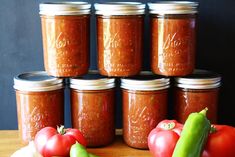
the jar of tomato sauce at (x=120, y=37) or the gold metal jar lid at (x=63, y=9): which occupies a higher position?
the gold metal jar lid at (x=63, y=9)

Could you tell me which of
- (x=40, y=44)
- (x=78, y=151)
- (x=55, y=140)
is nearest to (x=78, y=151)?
(x=78, y=151)

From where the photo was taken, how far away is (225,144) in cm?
86

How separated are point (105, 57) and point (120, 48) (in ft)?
0.15

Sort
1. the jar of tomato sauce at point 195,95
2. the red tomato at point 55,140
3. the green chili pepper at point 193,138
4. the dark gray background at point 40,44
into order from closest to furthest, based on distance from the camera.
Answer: the green chili pepper at point 193,138
the red tomato at point 55,140
the jar of tomato sauce at point 195,95
the dark gray background at point 40,44

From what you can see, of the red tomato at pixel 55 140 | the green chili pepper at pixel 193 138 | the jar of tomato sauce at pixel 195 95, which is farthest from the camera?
the jar of tomato sauce at pixel 195 95

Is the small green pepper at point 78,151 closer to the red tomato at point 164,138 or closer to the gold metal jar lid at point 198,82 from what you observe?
the red tomato at point 164,138

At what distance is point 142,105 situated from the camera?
989 mm

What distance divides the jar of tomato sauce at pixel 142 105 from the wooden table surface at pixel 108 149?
20 mm

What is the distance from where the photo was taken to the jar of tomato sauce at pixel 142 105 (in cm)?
98

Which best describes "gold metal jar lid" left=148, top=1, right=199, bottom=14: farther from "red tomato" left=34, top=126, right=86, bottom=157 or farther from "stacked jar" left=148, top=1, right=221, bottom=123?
"red tomato" left=34, top=126, right=86, bottom=157

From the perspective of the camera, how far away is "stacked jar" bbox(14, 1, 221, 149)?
0.96 meters

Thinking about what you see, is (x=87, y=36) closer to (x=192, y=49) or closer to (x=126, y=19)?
(x=126, y=19)

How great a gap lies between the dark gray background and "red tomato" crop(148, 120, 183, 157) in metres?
0.27

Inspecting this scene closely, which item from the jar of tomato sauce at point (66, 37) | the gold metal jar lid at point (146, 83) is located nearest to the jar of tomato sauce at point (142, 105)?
the gold metal jar lid at point (146, 83)
